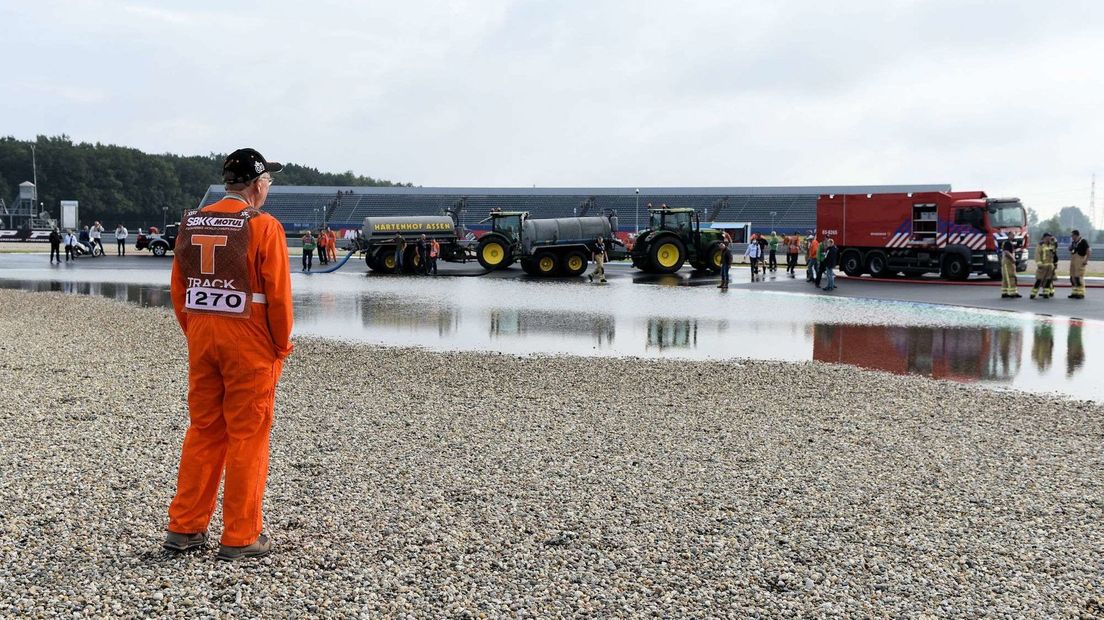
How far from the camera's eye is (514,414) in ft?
24.3

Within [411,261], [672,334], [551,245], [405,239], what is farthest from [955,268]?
[405,239]

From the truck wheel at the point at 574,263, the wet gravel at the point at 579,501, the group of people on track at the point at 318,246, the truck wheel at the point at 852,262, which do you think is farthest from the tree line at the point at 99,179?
the wet gravel at the point at 579,501

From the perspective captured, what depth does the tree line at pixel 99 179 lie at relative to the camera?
112 metres

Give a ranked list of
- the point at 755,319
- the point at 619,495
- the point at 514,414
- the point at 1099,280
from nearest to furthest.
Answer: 1. the point at 619,495
2. the point at 514,414
3. the point at 755,319
4. the point at 1099,280

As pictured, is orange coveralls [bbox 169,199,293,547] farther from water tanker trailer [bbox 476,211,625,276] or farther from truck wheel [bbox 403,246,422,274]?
truck wheel [bbox 403,246,422,274]

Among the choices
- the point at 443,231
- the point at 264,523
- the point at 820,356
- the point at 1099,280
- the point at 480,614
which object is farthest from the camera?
the point at 443,231

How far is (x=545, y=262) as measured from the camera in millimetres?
28984

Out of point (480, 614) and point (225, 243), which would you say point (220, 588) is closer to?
point (480, 614)

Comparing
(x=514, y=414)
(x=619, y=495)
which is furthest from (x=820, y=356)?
(x=619, y=495)

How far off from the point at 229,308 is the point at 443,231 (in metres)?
30.0

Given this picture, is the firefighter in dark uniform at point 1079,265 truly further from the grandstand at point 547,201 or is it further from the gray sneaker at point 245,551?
the grandstand at point 547,201

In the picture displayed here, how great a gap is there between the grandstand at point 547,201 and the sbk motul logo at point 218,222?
268 feet

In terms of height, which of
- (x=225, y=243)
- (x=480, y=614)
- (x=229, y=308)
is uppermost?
(x=225, y=243)

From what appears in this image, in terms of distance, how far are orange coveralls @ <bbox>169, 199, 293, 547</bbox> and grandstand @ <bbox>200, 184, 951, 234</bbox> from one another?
81685mm
